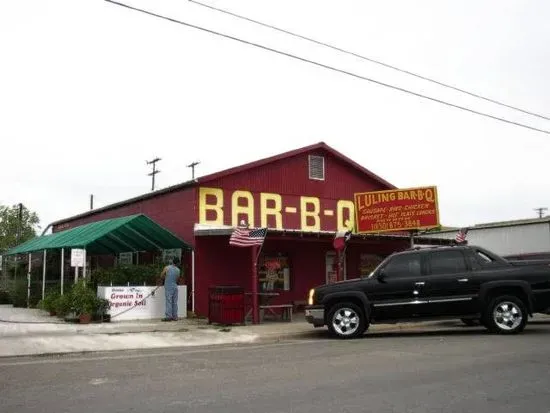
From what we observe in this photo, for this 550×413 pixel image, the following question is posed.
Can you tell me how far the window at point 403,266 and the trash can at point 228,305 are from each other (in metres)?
4.46

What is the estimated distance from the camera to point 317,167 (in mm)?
24375

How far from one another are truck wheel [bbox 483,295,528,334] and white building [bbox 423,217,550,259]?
63.6ft

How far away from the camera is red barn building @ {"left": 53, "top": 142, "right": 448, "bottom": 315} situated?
2027cm

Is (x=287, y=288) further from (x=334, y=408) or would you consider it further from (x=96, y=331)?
(x=334, y=408)

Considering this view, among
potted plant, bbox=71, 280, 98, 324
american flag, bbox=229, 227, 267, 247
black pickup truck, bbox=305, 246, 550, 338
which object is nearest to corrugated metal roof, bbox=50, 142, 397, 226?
american flag, bbox=229, 227, 267, 247

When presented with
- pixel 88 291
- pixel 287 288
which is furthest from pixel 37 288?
pixel 287 288

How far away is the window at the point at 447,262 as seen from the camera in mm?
13820

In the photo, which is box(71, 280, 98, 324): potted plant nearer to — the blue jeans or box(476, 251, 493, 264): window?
the blue jeans

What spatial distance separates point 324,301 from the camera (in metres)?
14.0

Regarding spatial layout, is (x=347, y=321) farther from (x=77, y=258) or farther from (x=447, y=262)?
(x=77, y=258)

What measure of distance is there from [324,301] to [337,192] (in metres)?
11.2

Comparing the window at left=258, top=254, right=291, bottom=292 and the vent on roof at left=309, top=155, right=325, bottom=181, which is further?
Answer: the vent on roof at left=309, top=155, right=325, bottom=181

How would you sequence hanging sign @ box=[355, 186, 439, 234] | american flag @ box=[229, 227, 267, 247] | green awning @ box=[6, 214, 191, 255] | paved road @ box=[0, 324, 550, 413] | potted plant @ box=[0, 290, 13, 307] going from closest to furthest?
paved road @ box=[0, 324, 550, 413], american flag @ box=[229, 227, 267, 247], green awning @ box=[6, 214, 191, 255], hanging sign @ box=[355, 186, 439, 234], potted plant @ box=[0, 290, 13, 307]

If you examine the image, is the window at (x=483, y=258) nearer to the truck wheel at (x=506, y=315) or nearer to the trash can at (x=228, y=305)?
the truck wheel at (x=506, y=315)
